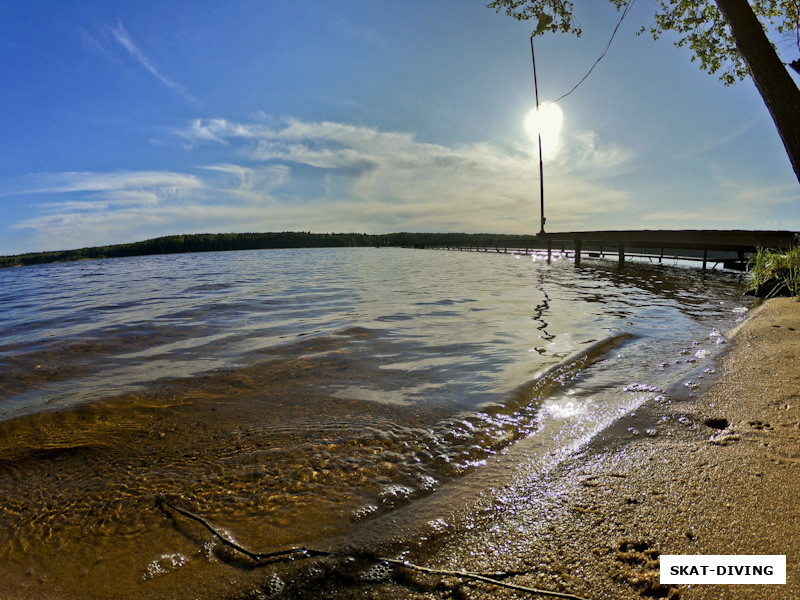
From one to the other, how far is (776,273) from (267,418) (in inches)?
511

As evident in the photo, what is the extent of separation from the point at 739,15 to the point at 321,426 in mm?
8501

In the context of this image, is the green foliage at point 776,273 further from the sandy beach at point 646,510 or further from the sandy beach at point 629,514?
the sandy beach at point 629,514

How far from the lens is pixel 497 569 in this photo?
168 centimetres

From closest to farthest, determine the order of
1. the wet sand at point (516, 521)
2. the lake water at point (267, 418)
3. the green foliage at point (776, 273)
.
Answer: the wet sand at point (516, 521), the lake water at point (267, 418), the green foliage at point (776, 273)

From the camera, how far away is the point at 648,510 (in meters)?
1.98

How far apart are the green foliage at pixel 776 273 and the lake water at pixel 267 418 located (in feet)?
9.06

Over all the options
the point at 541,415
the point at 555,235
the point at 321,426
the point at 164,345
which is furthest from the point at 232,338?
the point at 555,235

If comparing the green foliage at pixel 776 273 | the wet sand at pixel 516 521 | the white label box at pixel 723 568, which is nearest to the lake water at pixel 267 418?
the wet sand at pixel 516 521

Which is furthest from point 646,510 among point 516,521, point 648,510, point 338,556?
point 338,556

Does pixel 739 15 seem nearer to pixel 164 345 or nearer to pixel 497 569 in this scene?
pixel 497 569

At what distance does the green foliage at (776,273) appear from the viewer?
909 cm

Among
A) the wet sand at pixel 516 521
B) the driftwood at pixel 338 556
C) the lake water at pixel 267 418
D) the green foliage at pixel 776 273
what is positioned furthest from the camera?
the green foliage at pixel 776 273

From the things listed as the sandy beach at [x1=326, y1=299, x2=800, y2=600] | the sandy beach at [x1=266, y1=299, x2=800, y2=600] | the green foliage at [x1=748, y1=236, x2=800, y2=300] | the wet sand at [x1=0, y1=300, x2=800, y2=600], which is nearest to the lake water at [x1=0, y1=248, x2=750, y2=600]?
the wet sand at [x1=0, y1=300, x2=800, y2=600]

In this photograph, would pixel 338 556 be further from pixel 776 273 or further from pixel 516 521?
pixel 776 273
